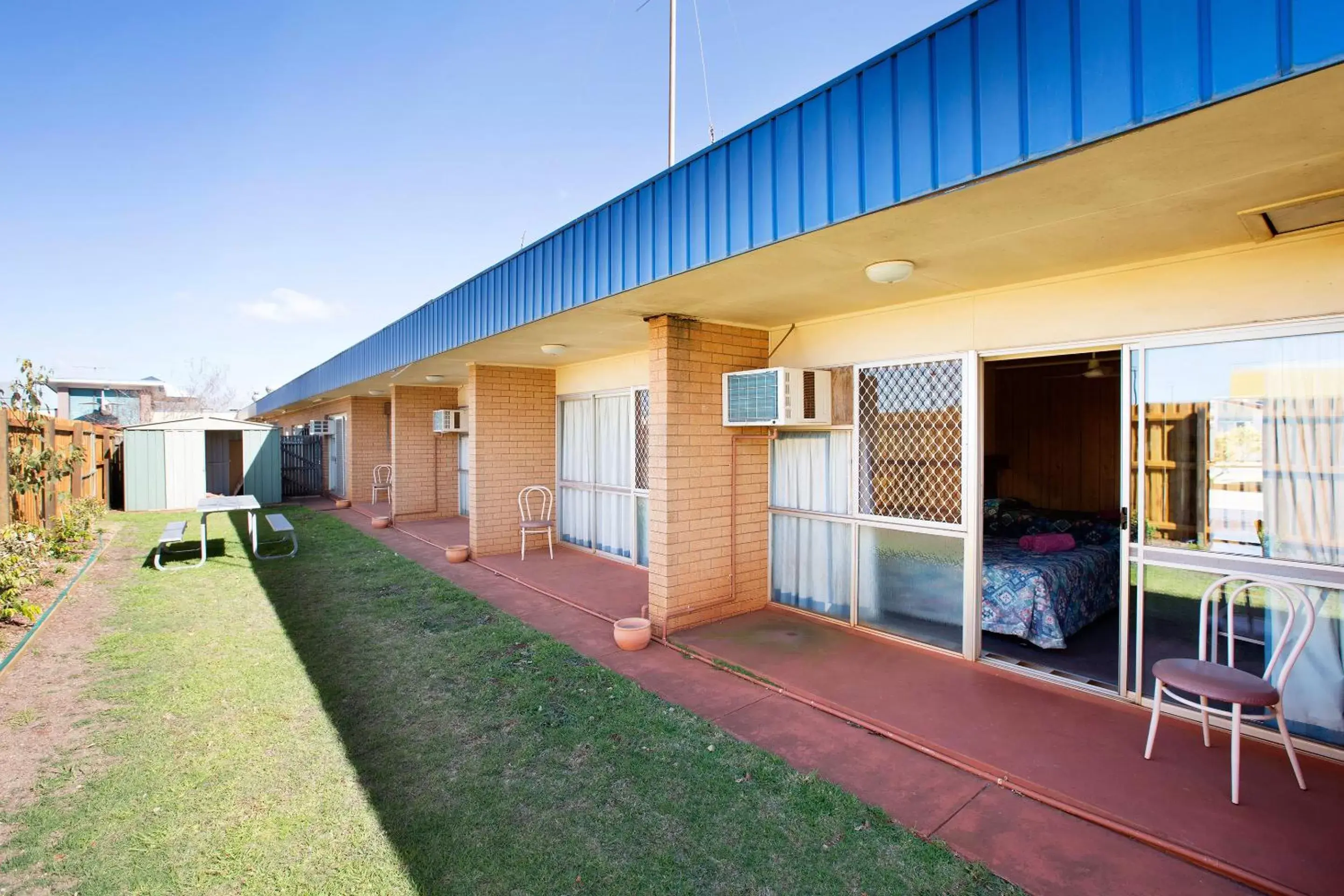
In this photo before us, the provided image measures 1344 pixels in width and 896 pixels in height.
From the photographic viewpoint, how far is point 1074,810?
7.81 feet

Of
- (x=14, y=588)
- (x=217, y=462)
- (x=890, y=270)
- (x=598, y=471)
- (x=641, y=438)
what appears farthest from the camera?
(x=217, y=462)

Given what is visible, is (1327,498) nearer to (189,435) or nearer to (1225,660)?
(1225,660)

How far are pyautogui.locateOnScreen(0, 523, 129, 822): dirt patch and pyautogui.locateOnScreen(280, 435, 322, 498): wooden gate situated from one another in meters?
11.5

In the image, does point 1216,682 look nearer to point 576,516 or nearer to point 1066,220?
point 1066,220

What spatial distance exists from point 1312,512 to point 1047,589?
153 cm

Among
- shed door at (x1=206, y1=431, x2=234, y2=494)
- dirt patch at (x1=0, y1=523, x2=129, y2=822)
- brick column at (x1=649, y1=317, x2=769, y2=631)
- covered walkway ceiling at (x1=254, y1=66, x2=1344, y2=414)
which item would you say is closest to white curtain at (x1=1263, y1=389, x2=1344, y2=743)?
covered walkway ceiling at (x1=254, y1=66, x2=1344, y2=414)

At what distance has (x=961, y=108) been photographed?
2074 mm

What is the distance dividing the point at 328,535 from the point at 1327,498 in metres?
10.7

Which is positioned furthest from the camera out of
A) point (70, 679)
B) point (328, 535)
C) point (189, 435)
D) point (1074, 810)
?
point (189, 435)

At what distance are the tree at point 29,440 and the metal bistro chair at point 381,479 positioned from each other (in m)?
5.86

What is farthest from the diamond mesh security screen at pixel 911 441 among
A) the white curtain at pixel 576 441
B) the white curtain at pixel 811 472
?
the white curtain at pixel 576 441

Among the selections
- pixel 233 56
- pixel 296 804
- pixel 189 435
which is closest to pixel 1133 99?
pixel 296 804

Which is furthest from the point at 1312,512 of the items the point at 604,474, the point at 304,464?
the point at 304,464

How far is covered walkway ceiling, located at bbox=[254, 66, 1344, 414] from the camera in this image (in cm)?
175
